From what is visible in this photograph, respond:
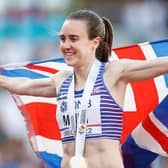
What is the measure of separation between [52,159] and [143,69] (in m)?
1.91

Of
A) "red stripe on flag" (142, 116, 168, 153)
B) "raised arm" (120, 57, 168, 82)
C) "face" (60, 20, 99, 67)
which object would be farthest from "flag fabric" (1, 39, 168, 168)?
"face" (60, 20, 99, 67)

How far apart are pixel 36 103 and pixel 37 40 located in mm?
10241

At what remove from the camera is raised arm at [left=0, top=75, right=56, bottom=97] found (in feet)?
23.7

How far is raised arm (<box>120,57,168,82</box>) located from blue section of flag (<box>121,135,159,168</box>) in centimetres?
121

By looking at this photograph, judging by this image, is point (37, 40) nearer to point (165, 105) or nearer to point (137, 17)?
point (137, 17)

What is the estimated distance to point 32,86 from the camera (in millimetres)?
7324

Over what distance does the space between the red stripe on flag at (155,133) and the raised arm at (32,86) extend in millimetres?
1000

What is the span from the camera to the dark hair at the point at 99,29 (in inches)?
268

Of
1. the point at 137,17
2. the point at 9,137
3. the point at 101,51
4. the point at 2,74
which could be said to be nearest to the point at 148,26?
the point at 137,17

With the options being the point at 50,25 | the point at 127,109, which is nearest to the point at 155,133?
the point at 127,109

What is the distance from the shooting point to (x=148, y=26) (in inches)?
716

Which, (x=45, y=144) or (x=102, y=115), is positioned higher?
(x=102, y=115)

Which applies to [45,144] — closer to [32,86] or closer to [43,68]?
[43,68]

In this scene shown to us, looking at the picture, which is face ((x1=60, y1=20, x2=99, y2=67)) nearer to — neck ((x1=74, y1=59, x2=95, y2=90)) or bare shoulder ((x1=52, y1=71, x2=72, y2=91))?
neck ((x1=74, y1=59, x2=95, y2=90))
